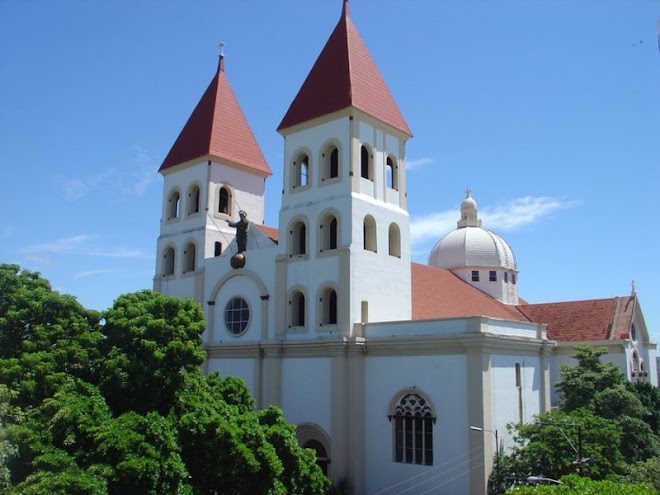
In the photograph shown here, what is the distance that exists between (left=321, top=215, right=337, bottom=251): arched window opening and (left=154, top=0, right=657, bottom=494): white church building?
0.05 meters

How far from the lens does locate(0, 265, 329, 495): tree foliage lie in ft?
52.0

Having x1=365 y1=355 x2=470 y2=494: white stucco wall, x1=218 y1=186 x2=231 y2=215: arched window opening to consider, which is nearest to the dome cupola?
x1=218 y1=186 x2=231 y2=215: arched window opening

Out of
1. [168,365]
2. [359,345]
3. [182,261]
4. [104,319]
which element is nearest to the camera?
[168,365]

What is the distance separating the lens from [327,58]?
2928 centimetres

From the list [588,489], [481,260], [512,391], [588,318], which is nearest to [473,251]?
[481,260]

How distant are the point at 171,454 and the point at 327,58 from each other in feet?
63.2

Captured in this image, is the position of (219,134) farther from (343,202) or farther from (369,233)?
(369,233)

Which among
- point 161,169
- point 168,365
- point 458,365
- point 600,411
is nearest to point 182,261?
point 161,169

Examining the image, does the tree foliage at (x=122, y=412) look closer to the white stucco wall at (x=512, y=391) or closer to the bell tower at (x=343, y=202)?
the bell tower at (x=343, y=202)

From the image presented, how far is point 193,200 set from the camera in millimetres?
33125

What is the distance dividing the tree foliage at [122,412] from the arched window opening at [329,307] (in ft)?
19.1

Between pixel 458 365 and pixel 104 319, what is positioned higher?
pixel 104 319

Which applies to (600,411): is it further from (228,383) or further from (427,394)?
(228,383)

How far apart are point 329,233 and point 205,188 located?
8445mm
